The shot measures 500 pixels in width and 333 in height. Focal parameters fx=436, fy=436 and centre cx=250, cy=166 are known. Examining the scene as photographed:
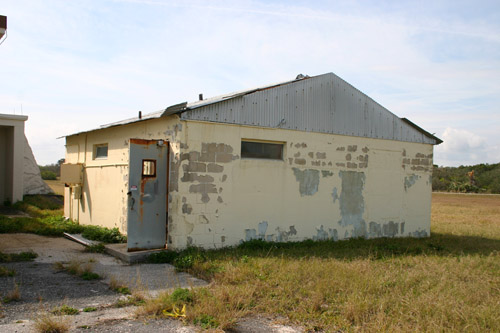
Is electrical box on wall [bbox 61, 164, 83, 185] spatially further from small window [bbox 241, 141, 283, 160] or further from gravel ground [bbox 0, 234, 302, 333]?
small window [bbox 241, 141, 283, 160]

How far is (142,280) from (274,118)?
4779 millimetres

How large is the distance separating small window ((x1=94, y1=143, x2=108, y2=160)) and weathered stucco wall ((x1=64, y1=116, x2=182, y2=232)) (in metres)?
0.12

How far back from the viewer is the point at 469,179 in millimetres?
54875

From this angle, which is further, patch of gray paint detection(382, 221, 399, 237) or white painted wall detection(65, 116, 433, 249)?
patch of gray paint detection(382, 221, 399, 237)

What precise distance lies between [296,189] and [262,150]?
1.27 m

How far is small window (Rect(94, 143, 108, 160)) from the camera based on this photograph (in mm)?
11823

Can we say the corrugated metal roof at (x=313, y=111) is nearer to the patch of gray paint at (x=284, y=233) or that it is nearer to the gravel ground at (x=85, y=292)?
the patch of gray paint at (x=284, y=233)

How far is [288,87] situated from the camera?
10195 mm

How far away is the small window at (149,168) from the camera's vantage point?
8758 mm

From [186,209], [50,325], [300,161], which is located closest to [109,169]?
[186,209]

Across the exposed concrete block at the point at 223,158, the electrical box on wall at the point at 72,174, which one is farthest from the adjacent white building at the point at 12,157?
the exposed concrete block at the point at 223,158

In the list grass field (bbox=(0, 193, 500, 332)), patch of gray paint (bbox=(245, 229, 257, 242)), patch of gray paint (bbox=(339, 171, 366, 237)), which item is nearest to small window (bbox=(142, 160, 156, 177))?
grass field (bbox=(0, 193, 500, 332))

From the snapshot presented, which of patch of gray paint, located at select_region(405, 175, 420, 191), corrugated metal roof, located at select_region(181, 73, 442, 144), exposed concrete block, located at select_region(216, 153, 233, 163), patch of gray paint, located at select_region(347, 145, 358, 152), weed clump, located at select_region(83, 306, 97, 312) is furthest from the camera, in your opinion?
patch of gray paint, located at select_region(405, 175, 420, 191)

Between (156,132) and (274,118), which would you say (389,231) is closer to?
(274,118)
